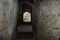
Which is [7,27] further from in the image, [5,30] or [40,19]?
[40,19]

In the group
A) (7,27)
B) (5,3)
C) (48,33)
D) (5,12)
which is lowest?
(48,33)

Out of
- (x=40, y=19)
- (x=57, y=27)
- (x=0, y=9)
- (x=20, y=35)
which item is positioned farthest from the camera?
(x=20, y=35)

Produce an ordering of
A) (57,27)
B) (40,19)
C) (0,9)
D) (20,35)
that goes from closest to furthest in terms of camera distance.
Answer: (0,9) < (57,27) < (40,19) < (20,35)

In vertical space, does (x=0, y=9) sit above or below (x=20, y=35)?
above

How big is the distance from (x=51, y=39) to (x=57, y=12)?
79 cm

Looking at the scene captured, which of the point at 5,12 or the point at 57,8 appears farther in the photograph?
the point at 57,8

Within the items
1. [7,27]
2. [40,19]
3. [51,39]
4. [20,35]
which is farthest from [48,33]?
[20,35]

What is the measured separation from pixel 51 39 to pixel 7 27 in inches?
58.6

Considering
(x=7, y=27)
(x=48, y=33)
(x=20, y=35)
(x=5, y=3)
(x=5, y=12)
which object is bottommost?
(x=20, y=35)

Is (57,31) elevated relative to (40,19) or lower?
lower

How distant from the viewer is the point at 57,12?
12.6 ft

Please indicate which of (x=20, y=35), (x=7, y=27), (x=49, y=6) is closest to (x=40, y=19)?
(x=49, y=6)

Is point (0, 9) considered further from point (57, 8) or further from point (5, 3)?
point (57, 8)

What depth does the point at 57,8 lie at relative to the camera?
12.6 feet
